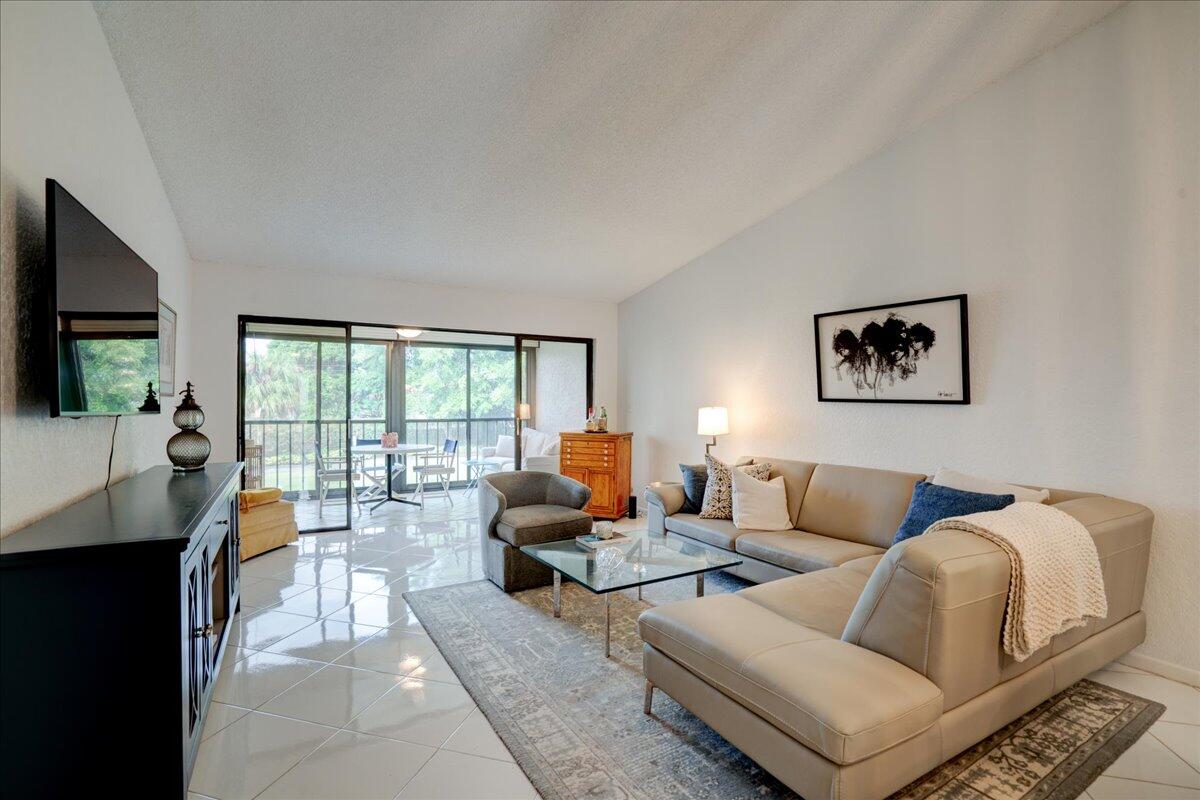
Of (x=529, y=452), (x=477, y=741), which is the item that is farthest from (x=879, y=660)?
(x=529, y=452)

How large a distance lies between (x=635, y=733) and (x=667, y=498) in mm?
2322

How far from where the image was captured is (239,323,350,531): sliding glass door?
16.3 feet

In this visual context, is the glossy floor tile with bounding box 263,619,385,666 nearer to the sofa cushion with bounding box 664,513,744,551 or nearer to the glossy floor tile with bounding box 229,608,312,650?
the glossy floor tile with bounding box 229,608,312,650

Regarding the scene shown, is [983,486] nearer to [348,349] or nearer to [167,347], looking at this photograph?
[167,347]

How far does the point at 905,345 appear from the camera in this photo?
146 inches

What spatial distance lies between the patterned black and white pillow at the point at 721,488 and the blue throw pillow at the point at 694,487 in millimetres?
69

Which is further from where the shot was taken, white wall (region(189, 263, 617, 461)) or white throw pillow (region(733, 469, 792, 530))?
white wall (region(189, 263, 617, 461))

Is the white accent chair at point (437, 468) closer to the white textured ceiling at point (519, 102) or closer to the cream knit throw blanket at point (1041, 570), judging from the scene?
the white textured ceiling at point (519, 102)

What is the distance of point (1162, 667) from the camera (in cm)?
265

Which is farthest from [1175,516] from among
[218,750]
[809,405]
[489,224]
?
[489,224]

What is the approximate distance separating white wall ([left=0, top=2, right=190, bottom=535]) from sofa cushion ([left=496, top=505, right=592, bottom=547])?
6.61 ft

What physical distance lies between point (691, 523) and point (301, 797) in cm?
283

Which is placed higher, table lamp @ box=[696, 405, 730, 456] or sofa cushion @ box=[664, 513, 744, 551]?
table lamp @ box=[696, 405, 730, 456]

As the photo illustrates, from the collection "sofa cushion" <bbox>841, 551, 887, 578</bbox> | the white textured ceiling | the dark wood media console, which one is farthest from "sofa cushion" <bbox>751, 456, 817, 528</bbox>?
the dark wood media console
